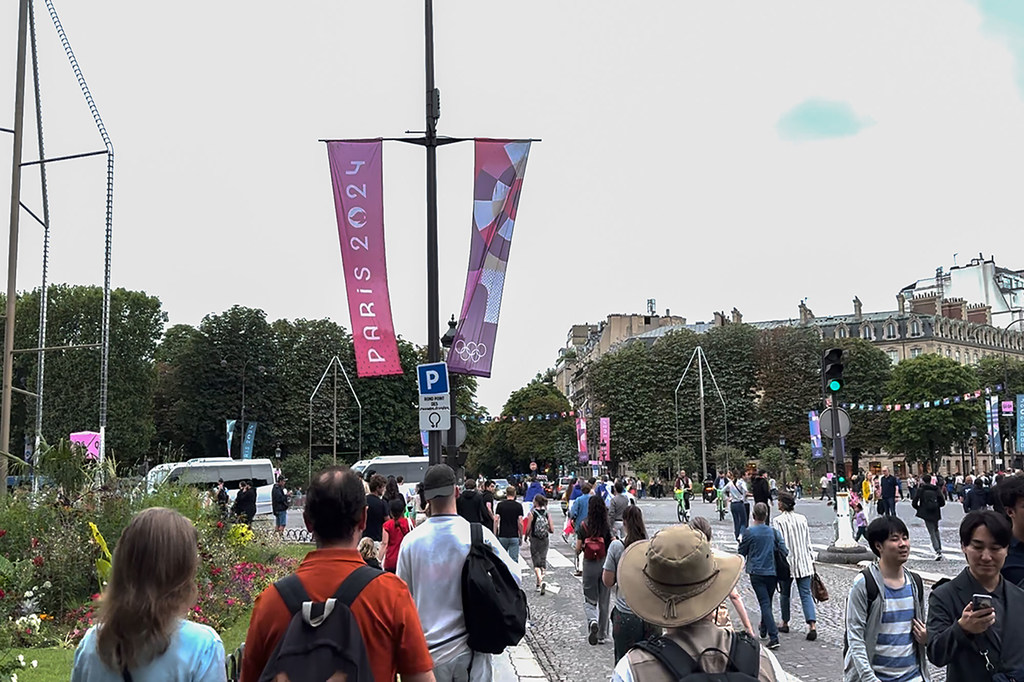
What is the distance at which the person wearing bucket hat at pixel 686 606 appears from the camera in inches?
115

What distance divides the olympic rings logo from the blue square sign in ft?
2.32

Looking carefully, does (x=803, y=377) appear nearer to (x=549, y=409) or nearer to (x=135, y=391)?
(x=549, y=409)

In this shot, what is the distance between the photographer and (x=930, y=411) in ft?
285

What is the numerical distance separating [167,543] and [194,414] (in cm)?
7001

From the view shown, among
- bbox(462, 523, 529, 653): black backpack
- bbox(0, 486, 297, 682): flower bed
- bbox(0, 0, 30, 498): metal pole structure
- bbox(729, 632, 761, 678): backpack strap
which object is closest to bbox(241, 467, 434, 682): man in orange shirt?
bbox(729, 632, 761, 678): backpack strap

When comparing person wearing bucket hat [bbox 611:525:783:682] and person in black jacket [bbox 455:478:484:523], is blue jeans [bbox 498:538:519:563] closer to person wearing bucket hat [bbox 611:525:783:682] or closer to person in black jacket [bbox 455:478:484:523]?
person in black jacket [bbox 455:478:484:523]

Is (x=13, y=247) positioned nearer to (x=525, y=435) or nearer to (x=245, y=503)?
(x=245, y=503)

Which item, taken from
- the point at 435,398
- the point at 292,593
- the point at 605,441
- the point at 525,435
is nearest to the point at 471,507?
the point at 435,398

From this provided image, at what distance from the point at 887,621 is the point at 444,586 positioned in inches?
88.8

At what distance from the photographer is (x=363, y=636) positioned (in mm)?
3395

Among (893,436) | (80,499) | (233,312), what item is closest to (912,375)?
(893,436)

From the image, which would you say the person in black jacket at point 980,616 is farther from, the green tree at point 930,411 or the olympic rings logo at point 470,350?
the green tree at point 930,411

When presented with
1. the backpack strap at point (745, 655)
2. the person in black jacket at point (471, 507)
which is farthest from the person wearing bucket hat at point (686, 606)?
the person in black jacket at point (471, 507)

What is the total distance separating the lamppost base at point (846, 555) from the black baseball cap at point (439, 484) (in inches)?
653
